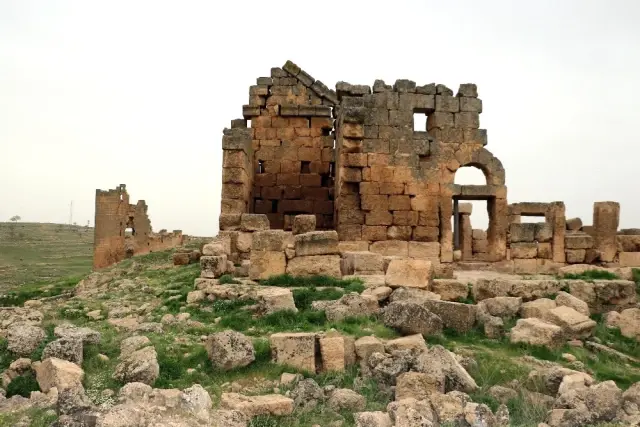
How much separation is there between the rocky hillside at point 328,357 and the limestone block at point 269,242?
0.54 m

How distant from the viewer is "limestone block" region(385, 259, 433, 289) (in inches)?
337

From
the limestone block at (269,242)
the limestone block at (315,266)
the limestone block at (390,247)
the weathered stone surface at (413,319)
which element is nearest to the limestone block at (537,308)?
the weathered stone surface at (413,319)

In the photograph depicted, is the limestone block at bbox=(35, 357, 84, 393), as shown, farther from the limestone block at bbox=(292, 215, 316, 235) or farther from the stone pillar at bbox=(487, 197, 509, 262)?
the stone pillar at bbox=(487, 197, 509, 262)

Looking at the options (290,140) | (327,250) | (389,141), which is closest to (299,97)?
(290,140)

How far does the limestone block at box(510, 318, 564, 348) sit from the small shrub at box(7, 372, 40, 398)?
571 cm

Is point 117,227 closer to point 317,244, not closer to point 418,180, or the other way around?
point 418,180

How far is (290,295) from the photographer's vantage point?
8125 millimetres

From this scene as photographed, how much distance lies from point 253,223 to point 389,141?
373 cm

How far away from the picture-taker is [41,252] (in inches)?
1745

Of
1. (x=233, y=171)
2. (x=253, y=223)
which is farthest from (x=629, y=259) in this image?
(x=233, y=171)

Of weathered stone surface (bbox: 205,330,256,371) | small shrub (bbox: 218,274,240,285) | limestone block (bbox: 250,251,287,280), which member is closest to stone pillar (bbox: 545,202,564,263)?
limestone block (bbox: 250,251,287,280)

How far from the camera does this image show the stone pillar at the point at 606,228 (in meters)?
13.6

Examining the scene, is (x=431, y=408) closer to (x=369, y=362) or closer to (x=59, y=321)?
(x=369, y=362)

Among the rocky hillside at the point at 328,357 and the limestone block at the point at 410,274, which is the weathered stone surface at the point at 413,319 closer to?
the rocky hillside at the point at 328,357
